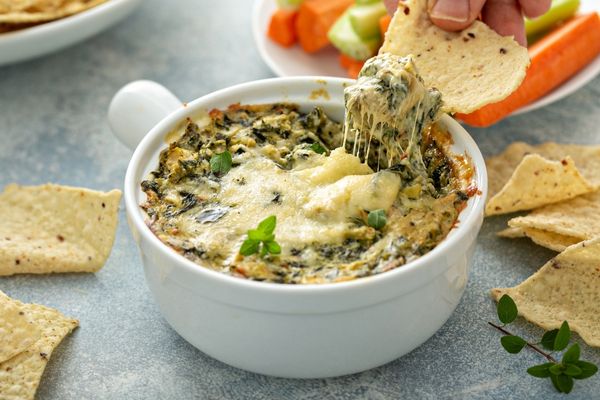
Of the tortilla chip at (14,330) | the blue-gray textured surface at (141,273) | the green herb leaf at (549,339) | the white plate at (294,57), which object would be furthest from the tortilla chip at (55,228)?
the green herb leaf at (549,339)

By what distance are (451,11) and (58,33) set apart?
72.9 inches

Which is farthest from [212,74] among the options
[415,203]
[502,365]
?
[502,365]

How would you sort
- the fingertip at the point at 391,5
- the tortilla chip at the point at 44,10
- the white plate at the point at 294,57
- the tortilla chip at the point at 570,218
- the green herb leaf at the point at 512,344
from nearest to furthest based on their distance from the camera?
the green herb leaf at the point at 512,344 → the tortilla chip at the point at 570,218 → the fingertip at the point at 391,5 → the tortilla chip at the point at 44,10 → the white plate at the point at 294,57

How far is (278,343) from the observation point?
227 centimetres

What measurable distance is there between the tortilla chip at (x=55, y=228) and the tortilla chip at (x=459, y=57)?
112cm

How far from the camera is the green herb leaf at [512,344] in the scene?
98.0 inches

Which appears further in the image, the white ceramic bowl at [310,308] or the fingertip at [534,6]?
the fingertip at [534,6]

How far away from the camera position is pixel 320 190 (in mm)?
2434

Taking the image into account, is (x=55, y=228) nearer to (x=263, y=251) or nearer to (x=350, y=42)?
(x=263, y=251)

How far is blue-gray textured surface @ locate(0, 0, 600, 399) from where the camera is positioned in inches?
96.6

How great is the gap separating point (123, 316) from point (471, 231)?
46.2 inches

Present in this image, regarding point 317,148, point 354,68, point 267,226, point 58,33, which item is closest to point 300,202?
point 267,226

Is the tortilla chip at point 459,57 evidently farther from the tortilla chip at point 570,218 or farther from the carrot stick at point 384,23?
the carrot stick at point 384,23

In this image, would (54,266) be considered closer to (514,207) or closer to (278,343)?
(278,343)
